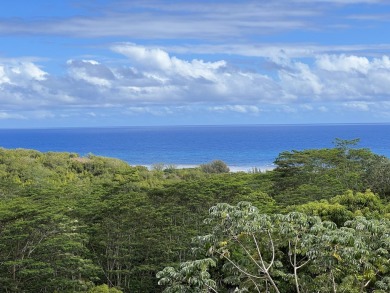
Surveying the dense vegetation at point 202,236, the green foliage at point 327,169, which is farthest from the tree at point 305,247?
the green foliage at point 327,169

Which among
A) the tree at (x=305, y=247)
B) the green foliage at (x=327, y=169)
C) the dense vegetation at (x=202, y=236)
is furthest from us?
the green foliage at (x=327, y=169)

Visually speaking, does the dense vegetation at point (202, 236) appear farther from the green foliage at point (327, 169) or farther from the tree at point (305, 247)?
the green foliage at point (327, 169)

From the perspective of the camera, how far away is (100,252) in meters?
29.1

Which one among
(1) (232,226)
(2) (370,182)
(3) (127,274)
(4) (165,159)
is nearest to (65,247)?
(3) (127,274)

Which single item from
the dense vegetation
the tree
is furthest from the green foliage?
the tree

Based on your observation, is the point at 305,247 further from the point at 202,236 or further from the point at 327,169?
the point at 327,169

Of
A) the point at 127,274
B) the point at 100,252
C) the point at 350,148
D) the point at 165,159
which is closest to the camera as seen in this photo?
the point at 127,274

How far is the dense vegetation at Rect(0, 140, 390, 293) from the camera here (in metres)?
14.0

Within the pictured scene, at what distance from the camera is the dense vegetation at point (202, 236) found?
14.0 meters

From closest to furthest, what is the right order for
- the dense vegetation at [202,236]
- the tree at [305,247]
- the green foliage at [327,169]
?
the tree at [305,247] → the dense vegetation at [202,236] → the green foliage at [327,169]

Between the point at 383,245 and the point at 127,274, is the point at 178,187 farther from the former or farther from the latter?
the point at 383,245

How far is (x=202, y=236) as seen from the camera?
14477mm

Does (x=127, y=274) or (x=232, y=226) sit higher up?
(x=232, y=226)

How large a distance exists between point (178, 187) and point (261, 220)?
17.7 metres
